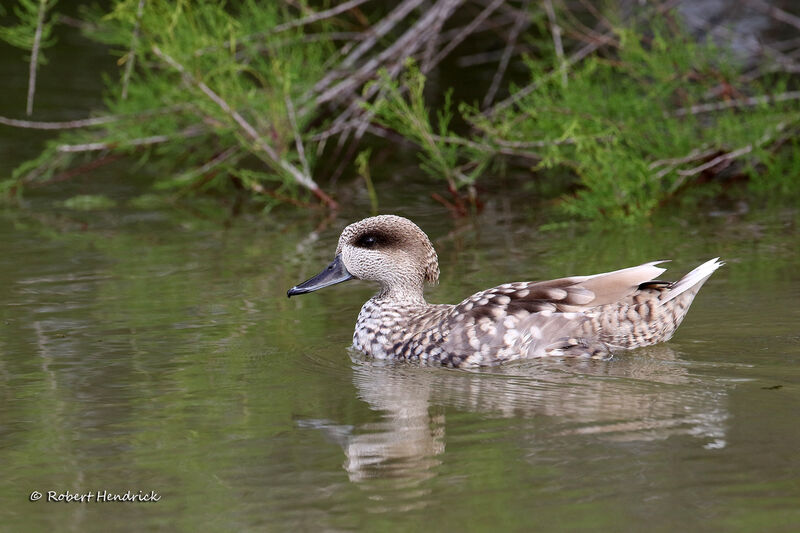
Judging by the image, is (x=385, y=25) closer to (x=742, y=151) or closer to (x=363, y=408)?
(x=742, y=151)

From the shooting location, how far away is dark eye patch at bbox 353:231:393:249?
282 inches

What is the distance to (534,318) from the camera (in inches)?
258

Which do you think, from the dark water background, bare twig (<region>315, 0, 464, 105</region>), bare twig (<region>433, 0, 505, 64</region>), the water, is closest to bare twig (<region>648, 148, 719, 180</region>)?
the dark water background

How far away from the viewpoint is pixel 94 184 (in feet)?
41.5

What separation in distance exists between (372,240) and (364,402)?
4.90ft

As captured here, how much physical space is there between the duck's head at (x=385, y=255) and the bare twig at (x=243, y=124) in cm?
306

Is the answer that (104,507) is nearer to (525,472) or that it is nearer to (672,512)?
(525,472)

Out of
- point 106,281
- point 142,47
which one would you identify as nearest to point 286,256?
point 106,281

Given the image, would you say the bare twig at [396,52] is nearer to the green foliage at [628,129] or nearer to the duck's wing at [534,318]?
the green foliage at [628,129]

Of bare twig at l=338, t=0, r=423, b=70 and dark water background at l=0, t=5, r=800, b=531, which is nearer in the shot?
dark water background at l=0, t=5, r=800, b=531

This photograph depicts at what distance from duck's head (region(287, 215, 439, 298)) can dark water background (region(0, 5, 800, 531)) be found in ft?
1.31

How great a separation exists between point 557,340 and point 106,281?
348 centimetres

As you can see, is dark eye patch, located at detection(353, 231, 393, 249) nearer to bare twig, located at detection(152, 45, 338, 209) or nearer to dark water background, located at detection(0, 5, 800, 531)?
dark water background, located at detection(0, 5, 800, 531)

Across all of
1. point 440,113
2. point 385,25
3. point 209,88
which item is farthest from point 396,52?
point 209,88
